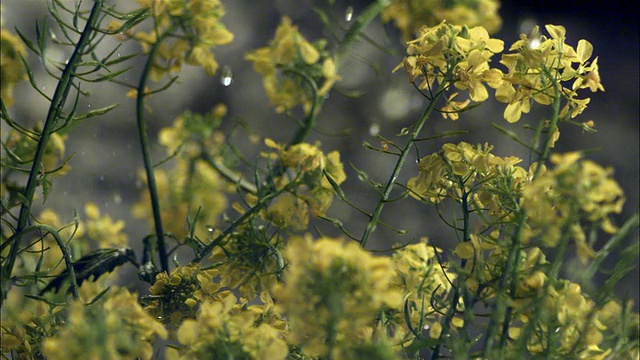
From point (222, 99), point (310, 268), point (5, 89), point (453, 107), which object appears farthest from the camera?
point (222, 99)

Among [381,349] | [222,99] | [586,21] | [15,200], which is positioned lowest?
[381,349]

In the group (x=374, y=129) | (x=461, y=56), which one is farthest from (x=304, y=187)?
(x=374, y=129)

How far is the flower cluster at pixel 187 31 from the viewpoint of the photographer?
1.58 feet

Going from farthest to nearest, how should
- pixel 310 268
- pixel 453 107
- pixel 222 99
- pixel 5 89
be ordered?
pixel 222 99
pixel 5 89
pixel 453 107
pixel 310 268

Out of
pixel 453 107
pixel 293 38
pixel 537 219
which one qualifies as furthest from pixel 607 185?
pixel 293 38

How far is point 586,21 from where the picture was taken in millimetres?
1103

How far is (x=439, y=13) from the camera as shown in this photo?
74cm

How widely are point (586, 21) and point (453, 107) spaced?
778 mm

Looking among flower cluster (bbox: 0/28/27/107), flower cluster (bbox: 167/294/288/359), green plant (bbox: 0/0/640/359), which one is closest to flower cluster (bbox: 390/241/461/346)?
green plant (bbox: 0/0/640/359)

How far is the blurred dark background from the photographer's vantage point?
971 millimetres

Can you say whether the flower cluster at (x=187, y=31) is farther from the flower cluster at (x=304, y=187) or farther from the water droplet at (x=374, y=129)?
the water droplet at (x=374, y=129)

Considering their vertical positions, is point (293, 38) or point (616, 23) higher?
point (616, 23)

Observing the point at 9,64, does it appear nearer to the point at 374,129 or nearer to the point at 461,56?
the point at 461,56

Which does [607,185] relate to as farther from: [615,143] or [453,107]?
[615,143]
